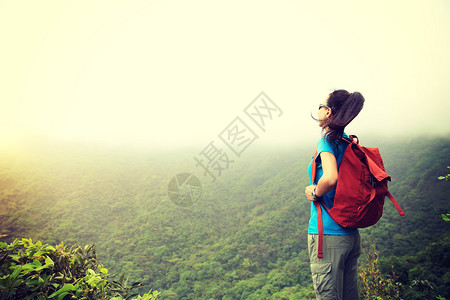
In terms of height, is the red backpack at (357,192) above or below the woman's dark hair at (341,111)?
below

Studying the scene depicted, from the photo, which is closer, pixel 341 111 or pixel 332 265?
pixel 332 265

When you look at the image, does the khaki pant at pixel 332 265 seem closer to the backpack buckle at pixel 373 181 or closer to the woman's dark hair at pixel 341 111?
the backpack buckle at pixel 373 181

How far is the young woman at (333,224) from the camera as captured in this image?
4.95 ft

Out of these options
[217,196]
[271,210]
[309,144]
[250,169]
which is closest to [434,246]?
[271,210]

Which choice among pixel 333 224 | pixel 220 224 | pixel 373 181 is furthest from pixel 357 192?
pixel 220 224

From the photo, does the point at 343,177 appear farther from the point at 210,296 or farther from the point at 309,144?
the point at 309,144

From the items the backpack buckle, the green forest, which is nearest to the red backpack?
the backpack buckle

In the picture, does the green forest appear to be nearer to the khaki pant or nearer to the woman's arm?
the khaki pant

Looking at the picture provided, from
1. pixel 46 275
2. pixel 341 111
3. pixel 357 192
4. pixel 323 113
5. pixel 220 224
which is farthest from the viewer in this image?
pixel 220 224

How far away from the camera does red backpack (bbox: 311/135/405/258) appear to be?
4.79 feet

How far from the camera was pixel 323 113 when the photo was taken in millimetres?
1742

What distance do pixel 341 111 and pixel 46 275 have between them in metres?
2.27

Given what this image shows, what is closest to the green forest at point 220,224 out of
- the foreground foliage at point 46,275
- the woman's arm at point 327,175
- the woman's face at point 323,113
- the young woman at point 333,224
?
the young woman at point 333,224

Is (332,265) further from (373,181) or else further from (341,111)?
(341,111)
